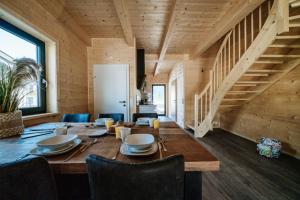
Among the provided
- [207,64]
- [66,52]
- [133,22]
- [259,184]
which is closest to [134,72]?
[133,22]

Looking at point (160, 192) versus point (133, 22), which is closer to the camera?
point (160, 192)

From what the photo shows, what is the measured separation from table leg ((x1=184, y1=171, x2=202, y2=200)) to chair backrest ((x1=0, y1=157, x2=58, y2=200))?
0.73 meters

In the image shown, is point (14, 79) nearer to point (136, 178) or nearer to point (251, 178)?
point (136, 178)

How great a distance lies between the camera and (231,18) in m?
2.61

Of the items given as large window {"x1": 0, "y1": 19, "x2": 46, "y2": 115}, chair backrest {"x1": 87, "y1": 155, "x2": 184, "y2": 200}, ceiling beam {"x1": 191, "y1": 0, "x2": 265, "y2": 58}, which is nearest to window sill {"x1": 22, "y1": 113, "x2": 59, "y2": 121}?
large window {"x1": 0, "y1": 19, "x2": 46, "y2": 115}

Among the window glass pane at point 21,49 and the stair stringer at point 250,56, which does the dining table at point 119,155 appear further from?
the stair stringer at point 250,56

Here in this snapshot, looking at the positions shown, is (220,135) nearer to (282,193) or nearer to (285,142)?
(285,142)

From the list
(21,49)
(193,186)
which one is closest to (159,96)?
(21,49)

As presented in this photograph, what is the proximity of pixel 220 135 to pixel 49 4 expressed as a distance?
4.60 m

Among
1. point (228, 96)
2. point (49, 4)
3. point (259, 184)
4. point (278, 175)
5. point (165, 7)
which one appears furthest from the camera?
point (228, 96)

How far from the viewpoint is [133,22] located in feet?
10.5

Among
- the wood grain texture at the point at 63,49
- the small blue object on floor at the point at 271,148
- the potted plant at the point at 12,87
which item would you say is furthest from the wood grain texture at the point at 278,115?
the wood grain texture at the point at 63,49

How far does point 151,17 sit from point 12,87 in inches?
101

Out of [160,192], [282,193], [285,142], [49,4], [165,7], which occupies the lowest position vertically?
[282,193]
